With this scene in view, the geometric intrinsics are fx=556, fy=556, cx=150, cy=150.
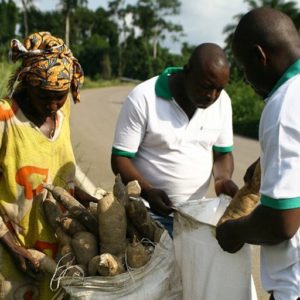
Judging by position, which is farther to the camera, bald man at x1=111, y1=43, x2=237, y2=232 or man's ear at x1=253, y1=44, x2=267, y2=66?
bald man at x1=111, y1=43, x2=237, y2=232

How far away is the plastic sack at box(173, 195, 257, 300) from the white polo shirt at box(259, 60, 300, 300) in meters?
0.50

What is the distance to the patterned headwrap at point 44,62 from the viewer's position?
2.54m

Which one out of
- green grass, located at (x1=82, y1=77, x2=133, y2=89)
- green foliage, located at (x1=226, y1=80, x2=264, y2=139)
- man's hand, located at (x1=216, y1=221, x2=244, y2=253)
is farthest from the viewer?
green grass, located at (x1=82, y1=77, x2=133, y2=89)

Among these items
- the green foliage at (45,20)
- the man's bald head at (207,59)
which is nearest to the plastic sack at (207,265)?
the man's bald head at (207,59)

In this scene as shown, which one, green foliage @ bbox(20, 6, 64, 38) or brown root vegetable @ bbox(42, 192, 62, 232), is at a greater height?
brown root vegetable @ bbox(42, 192, 62, 232)

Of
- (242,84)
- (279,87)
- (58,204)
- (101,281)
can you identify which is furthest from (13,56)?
(242,84)

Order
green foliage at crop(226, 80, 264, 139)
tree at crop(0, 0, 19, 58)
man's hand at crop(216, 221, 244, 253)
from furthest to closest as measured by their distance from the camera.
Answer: tree at crop(0, 0, 19, 58)
green foliage at crop(226, 80, 264, 139)
man's hand at crop(216, 221, 244, 253)

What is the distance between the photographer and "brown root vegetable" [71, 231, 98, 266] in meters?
2.44

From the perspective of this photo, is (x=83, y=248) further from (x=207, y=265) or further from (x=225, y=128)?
(x=225, y=128)

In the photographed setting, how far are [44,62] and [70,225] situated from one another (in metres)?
0.76

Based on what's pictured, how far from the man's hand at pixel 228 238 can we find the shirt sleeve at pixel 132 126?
999mm

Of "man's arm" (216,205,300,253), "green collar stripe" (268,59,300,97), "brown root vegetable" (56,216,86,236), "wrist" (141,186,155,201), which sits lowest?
"wrist" (141,186,155,201)

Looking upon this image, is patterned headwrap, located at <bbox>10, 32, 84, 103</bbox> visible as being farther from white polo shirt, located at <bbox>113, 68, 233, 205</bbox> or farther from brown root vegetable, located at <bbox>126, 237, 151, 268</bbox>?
brown root vegetable, located at <bbox>126, 237, 151, 268</bbox>

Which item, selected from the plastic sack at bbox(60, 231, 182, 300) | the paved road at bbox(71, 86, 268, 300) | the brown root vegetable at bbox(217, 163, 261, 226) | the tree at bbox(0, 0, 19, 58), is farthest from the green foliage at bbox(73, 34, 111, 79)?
the brown root vegetable at bbox(217, 163, 261, 226)
